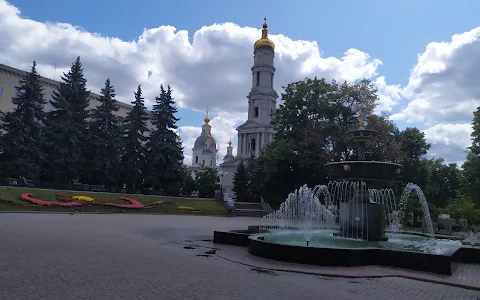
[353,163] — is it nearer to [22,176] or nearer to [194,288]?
[194,288]

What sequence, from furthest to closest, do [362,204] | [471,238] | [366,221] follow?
[471,238] < [362,204] < [366,221]

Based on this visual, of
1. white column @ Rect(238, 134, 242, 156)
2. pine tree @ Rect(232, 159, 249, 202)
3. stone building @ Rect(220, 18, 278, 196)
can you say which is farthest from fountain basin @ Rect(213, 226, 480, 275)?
white column @ Rect(238, 134, 242, 156)

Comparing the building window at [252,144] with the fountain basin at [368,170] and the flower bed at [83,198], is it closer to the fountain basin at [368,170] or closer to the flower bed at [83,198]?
the flower bed at [83,198]

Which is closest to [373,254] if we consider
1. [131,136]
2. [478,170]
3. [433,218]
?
[433,218]

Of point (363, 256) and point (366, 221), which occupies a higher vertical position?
point (366, 221)

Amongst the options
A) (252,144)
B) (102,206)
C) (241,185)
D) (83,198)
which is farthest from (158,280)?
(252,144)

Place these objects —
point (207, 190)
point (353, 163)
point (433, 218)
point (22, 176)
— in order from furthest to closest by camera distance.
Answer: point (207, 190) → point (22, 176) → point (433, 218) → point (353, 163)

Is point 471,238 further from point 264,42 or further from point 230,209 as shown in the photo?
point 264,42

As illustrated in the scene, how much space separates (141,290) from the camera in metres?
6.08

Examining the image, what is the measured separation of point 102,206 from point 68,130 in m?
11.4

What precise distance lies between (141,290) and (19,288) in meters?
1.87

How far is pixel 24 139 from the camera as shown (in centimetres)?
3341

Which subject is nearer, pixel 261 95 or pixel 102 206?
pixel 102 206

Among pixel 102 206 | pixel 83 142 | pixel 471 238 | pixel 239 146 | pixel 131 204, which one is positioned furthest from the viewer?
pixel 239 146
